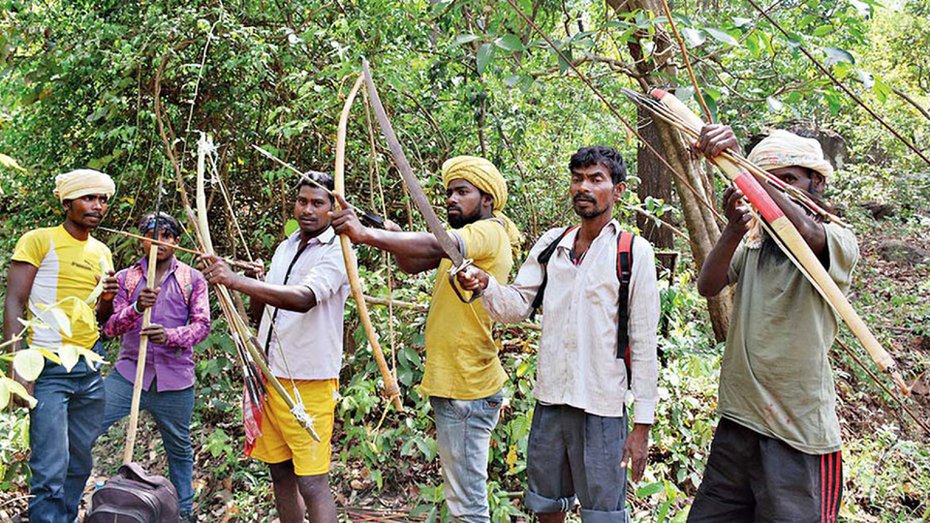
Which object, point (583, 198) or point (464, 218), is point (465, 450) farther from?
point (583, 198)

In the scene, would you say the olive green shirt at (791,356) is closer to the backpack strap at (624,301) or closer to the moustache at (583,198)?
the backpack strap at (624,301)

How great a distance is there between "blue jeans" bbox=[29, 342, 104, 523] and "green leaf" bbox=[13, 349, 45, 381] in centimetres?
206

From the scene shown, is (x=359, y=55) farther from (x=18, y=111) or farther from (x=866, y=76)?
(x=18, y=111)

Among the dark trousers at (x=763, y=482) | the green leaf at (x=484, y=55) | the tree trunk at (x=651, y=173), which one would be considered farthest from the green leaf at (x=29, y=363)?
the tree trunk at (x=651, y=173)

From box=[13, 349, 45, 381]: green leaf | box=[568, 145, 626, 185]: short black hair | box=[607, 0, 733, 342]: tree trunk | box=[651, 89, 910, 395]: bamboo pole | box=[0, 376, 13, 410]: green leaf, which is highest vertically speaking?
box=[607, 0, 733, 342]: tree trunk

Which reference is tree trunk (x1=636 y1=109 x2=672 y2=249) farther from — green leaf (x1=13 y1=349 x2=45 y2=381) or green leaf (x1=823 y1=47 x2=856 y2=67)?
green leaf (x1=13 y1=349 x2=45 y2=381)

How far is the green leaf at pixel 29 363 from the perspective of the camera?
4.39ft

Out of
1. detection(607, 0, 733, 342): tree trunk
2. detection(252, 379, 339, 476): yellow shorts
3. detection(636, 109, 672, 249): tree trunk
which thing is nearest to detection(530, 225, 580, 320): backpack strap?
detection(252, 379, 339, 476): yellow shorts

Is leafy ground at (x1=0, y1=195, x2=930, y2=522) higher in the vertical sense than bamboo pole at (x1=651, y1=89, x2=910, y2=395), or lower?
lower

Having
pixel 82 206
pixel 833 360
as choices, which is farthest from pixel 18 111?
pixel 833 360

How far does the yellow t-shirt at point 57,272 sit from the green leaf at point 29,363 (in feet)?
6.92

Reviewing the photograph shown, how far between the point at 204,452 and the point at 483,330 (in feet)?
9.42

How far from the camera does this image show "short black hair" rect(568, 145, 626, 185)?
254cm

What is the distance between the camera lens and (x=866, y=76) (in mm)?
2588
